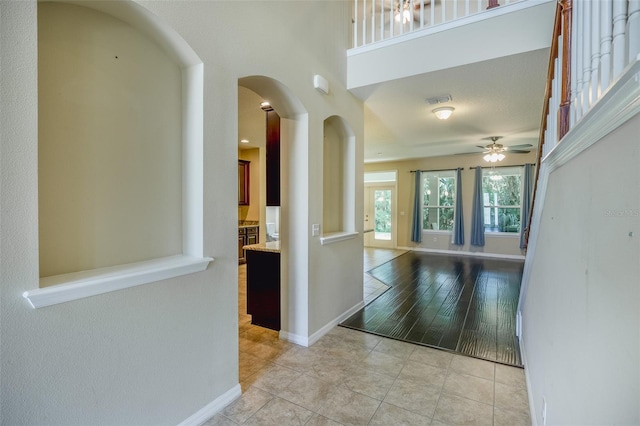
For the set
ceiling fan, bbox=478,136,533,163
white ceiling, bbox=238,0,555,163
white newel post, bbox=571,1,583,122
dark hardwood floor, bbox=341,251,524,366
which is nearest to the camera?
white newel post, bbox=571,1,583,122

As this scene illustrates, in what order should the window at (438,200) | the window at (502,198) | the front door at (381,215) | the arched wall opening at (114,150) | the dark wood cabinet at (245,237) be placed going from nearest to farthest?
the arched wall opening at (114,150) → the dark wood cabinet at (245,237) → the window at (502,198) → the window at (438,200) → the front door at (381,215)

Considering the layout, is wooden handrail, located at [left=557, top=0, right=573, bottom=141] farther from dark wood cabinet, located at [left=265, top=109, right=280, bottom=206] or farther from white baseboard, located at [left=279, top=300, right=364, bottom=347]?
white baseboard, located at [left=279, top=300, right=364, bottom=347]

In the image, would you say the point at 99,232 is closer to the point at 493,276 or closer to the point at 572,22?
the point at 572,22

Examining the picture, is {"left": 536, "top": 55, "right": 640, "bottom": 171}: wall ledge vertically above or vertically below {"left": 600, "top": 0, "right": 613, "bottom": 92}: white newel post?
below

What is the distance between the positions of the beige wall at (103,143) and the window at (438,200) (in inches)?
308

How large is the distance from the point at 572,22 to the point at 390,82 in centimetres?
193

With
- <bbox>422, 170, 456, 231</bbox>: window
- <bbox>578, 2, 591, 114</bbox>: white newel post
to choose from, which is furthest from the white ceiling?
<bbox>422, 170, 456, 231</bbox>: window

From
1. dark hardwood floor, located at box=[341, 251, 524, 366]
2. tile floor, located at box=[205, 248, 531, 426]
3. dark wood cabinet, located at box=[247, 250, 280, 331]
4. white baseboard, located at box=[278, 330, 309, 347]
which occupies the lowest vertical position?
tile floor, located at box=[205, 248, 531, 426]

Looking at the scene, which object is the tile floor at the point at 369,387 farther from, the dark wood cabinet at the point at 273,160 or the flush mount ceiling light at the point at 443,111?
the flush mount ceiling light at the point at 443,111

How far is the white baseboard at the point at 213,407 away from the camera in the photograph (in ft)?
5.81

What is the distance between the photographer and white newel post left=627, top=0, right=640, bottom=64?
2.21 ft

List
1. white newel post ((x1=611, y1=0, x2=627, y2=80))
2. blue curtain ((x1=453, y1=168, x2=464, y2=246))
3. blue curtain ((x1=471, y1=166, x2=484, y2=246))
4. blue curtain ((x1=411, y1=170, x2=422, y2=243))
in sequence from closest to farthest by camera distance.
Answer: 1. white newel post ((x1=611, y1=0, x2=627, y2=80))
2. blue curtain ((x1=471, y1=166, x2=484, y2=246))
3. blue curtain ((x1=453, y1=168, x2=464, y2=246))
4. blue curtain ((x1=411, y1=170, x2=422, y2=243))

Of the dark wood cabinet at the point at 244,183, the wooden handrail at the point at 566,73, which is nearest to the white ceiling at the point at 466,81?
the wooden handrail at the point at 566,73

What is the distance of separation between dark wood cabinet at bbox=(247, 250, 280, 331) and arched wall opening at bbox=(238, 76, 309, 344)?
0.48ft
